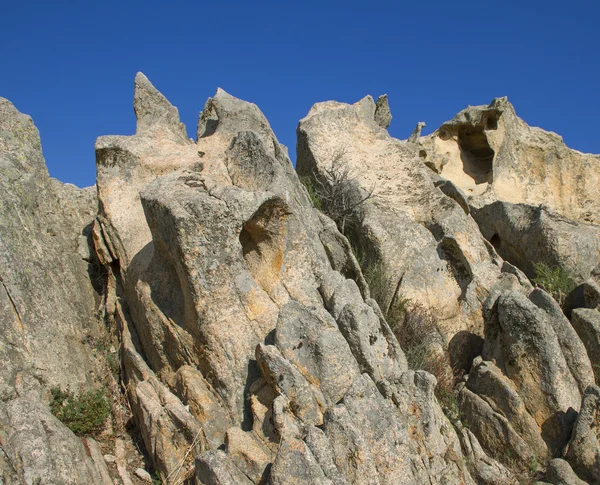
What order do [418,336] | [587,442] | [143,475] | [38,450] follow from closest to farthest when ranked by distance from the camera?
[38,450]
[143,475]
[587,442]
[418,336]

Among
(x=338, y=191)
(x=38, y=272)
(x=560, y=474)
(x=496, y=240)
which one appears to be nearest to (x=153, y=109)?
(x=338, y=191)

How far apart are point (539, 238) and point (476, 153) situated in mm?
6364

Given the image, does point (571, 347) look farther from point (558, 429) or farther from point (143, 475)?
point (143, 475)

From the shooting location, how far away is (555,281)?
42.8 feet

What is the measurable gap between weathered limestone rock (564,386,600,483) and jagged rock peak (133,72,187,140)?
8.61 metres

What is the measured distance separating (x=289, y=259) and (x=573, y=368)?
186 inches

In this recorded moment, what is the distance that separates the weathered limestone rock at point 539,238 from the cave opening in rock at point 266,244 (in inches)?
265

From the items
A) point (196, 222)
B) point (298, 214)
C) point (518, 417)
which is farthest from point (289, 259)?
point (518, 417)

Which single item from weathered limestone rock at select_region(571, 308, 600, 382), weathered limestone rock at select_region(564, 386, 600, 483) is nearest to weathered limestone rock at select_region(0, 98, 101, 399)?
weathered limestone rock at select_region(564, 386, 600, 483)

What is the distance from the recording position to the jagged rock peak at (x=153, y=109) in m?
13.0

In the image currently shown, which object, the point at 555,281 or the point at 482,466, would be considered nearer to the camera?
the point at 482,466

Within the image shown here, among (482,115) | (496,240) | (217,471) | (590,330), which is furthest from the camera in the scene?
(482,115)

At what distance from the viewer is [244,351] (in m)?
8.72

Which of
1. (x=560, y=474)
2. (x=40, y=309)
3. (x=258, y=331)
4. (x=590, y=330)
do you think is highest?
(x=590, y=330)
